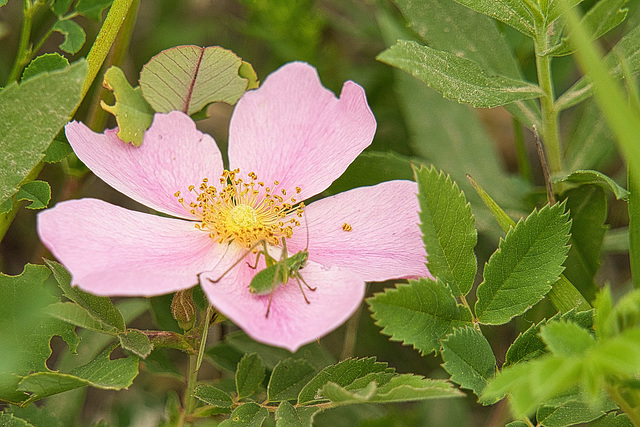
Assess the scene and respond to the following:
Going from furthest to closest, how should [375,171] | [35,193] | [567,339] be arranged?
[375,171], [35,193], [567,339]

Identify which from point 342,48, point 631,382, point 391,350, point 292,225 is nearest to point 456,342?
point 631,382

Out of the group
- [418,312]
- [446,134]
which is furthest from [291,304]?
[446,134]

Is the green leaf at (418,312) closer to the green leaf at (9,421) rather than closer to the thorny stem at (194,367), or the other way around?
the thorny stem at (194,367)

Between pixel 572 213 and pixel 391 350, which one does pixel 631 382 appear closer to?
pixel 572 213

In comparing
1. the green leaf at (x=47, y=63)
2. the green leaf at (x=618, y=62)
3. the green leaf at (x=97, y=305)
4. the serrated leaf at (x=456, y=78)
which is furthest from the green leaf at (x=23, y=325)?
the green leaf at (x=618, y=62)

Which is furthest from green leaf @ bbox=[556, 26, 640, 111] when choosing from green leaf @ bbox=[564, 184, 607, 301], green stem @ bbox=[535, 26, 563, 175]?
green leaf @ bbox=[564, 184, 607, 301]

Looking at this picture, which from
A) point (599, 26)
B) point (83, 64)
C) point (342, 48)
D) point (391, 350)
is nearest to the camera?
point (83, 64)

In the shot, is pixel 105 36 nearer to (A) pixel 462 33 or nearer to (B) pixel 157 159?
(B) pixel 157 159

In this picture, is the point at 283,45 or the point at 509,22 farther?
the point at 283,45
